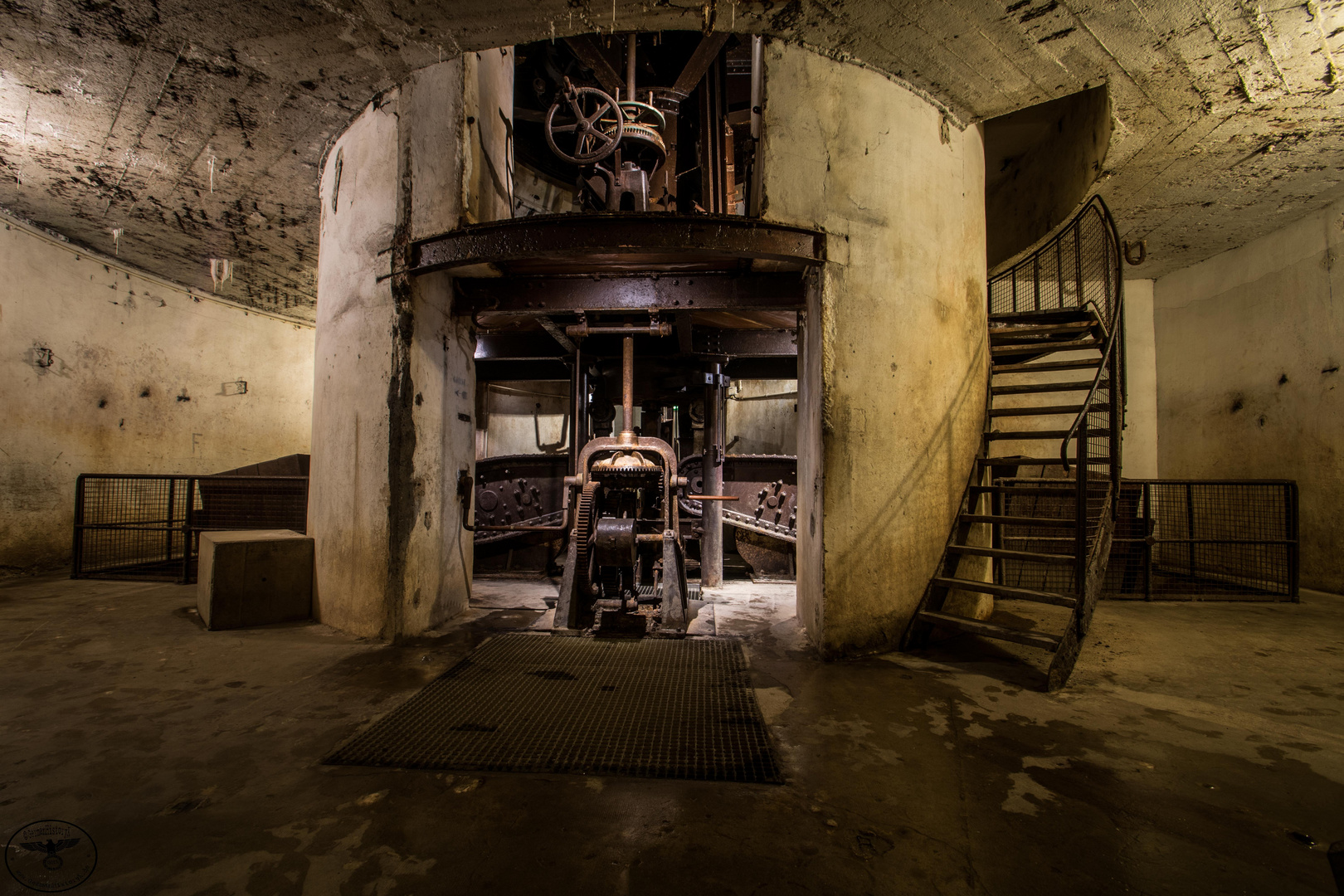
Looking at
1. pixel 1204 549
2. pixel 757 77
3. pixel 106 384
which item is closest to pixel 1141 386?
pixel 1204 549

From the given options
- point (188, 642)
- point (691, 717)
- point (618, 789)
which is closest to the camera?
point (618, 789)

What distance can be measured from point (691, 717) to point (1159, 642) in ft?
12.6

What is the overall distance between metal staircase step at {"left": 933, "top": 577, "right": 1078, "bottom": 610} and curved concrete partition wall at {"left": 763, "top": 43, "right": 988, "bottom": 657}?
0.61 feet

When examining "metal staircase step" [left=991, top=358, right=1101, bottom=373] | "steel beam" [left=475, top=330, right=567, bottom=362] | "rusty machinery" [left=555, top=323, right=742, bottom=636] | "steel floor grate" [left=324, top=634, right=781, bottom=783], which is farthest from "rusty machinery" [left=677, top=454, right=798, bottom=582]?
"steel floor grate" [left=324, top=634, right=781, bottom=783]

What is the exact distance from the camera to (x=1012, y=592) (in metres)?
3.61

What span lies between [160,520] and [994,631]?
8.65 metres

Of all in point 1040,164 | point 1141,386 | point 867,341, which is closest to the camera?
point 867,341

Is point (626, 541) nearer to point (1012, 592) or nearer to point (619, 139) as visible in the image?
point (1012, 592)

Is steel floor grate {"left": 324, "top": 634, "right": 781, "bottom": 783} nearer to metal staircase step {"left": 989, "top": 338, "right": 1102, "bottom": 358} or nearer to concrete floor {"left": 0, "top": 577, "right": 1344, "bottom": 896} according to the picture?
concrete floor {"left": 0, "top": 577, "right": 1344, "bottom": 896}

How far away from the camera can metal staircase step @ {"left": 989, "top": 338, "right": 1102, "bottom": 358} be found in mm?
4848

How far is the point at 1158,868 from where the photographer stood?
1.77m

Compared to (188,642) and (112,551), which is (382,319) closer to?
(188,642)

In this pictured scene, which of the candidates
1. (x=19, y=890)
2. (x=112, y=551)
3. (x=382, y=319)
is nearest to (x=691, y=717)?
(x=19, y=890)

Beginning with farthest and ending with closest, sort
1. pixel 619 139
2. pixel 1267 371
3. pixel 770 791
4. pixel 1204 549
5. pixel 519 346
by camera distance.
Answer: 1. pixel 1204 549
2. pixel 519 346
3. pixel 1267 371
4. pixel 619 139
5. pixel 770 791
